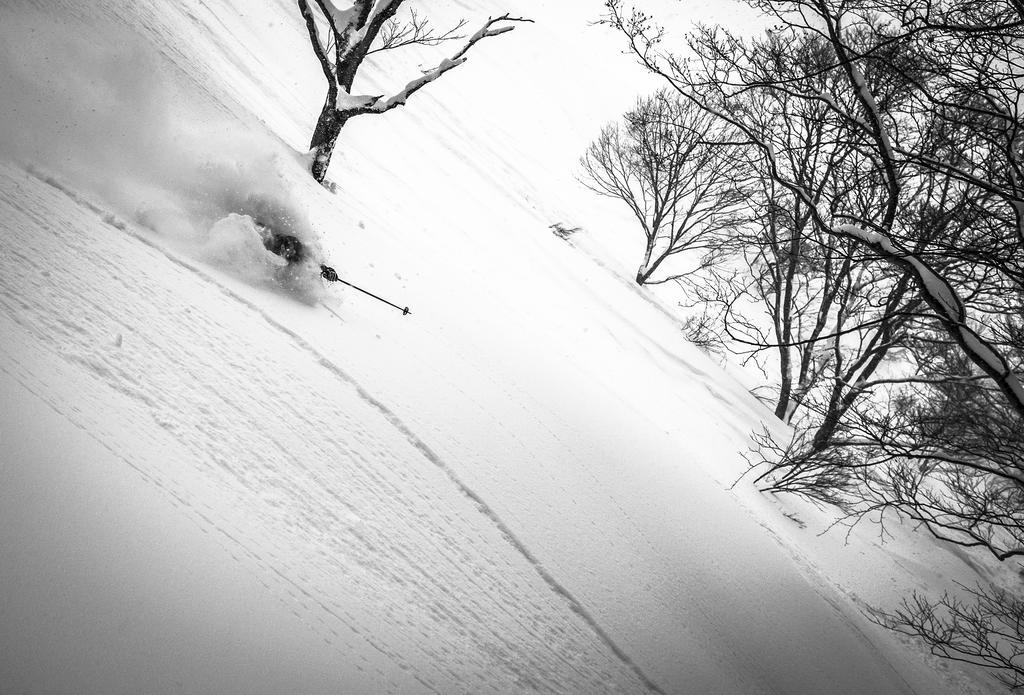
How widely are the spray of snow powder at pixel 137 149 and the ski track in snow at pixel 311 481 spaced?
1.26 ft

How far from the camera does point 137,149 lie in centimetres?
413

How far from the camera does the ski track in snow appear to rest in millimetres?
2266

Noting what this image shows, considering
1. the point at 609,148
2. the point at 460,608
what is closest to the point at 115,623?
the point at 460,608

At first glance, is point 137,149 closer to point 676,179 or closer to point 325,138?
point 325,138

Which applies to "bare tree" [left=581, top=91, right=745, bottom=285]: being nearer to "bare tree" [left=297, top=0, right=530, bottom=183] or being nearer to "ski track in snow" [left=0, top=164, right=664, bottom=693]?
"bare tree" [left=297, top=0, right=530, bottom=183]

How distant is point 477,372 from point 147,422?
284 cm

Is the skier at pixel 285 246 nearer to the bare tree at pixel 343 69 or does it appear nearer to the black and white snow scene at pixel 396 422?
the black and white snow scene at pixel 396 422

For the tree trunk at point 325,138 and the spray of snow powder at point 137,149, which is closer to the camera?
the spray of snow powder at point 137,149

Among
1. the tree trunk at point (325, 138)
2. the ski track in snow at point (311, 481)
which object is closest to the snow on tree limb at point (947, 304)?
the ski track in snow at point (311, 481)

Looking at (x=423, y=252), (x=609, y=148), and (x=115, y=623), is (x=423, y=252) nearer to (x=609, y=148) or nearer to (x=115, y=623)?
(x=115, y=623)

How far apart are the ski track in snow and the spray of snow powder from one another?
383mm

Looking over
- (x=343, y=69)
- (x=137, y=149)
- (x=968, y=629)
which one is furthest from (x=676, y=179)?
(x=137, y=149)

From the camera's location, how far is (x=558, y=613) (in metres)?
3.08

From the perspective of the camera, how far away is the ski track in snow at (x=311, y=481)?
2266mm
